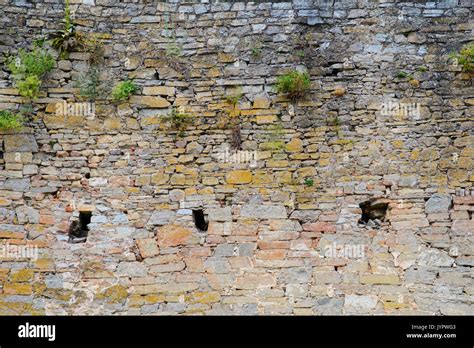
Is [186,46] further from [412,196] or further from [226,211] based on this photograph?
[412,196]

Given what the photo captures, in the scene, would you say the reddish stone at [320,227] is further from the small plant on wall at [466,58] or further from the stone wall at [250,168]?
the small plant on wall at [466,58]

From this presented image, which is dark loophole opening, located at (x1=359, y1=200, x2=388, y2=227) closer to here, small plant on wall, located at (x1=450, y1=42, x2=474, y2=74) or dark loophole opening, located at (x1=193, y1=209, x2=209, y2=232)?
→ dark loophole opening, located at (x1=193, y1=209, x2=209, y2=232)

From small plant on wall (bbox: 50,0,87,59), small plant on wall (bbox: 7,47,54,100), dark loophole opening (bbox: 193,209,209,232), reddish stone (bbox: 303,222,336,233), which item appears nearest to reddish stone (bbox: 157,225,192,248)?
dark loophole opening (bbox: 193,209,209,232)

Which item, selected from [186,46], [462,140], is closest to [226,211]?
[186,46]

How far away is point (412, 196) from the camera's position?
7.90 meters

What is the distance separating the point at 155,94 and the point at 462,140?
3625mm

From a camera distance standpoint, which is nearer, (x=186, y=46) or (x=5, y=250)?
(x=5, y=250)

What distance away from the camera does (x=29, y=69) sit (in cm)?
811

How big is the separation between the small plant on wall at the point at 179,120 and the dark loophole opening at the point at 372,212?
2.21 metres

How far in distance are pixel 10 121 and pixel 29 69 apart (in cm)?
66

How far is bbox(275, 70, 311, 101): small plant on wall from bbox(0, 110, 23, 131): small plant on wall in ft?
9.91

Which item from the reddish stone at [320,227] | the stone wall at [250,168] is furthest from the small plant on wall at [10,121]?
the reddish stone at [320,227]

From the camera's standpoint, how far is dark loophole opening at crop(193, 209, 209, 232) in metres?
7.95

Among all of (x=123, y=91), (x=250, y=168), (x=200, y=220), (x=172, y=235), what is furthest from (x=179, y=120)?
(x=172, y=235)
